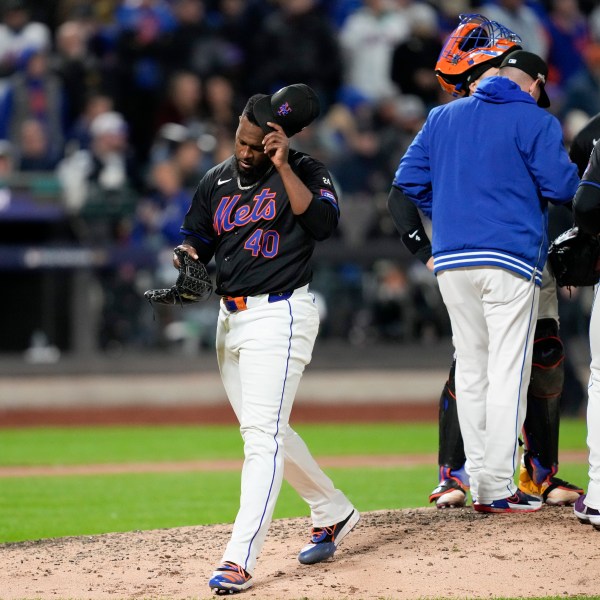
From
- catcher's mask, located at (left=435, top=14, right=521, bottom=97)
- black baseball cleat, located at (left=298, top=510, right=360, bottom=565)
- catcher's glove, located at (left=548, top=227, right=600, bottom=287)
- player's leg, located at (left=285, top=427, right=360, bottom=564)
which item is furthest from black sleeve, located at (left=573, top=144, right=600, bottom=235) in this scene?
black baseball cleat, located at (left=298, top=510, right=360, bottom=565)

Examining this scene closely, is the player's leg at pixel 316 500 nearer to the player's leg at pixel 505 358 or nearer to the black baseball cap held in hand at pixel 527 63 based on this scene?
the player's leg at pixel 505 358

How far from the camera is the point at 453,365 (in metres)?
5.61

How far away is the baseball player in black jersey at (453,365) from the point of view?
5.49 meters

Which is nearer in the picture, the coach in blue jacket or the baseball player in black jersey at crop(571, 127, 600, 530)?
the baseball player in black jersey at crop(571, 127, 600, 530)

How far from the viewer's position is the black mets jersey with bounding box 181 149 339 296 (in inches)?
187

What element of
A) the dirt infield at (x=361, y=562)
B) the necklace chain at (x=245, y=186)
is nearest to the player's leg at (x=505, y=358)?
the dirt infield at (x=361, y=562)

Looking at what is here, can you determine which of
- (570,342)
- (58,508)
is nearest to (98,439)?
(58,508)

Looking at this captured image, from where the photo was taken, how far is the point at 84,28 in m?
14.3

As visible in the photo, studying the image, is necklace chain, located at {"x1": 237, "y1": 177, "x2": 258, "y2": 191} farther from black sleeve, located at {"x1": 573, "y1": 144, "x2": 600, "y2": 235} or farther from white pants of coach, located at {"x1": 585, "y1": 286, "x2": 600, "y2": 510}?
white pants of coach, located at {"x1": 585, "y1": 286, "x2": 600, "y2": 510}

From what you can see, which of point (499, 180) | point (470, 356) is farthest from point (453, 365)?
point (499, 180)

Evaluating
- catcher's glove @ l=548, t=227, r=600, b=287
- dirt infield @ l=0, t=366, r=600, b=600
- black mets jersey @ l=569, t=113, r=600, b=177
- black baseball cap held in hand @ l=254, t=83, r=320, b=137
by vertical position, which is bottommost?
dirt infield @ l=0, t=366, r=600, b=600

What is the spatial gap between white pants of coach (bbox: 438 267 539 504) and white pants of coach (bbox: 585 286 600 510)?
30 cm

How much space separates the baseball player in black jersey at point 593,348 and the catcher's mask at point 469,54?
0.68 meters

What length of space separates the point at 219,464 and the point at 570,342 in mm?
4188
